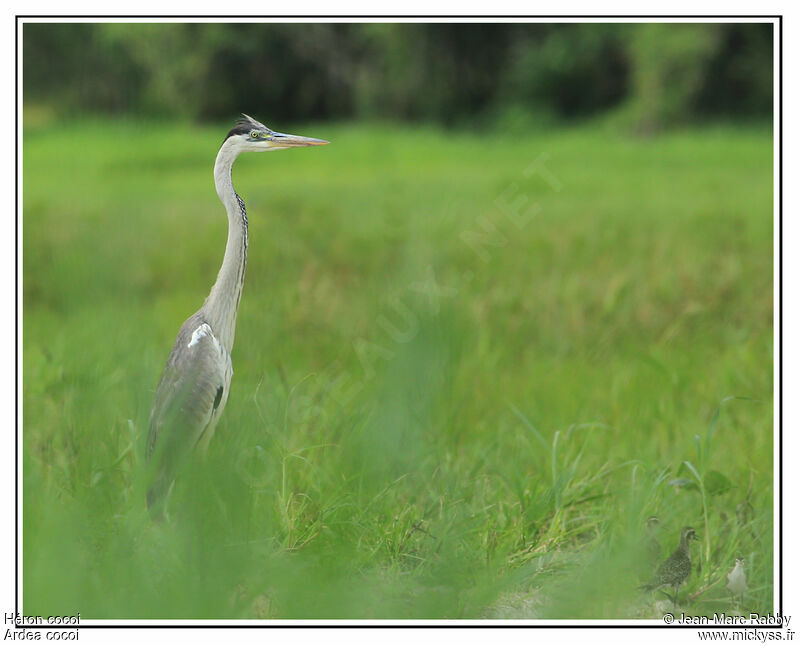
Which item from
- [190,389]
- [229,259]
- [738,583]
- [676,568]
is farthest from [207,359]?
[738,583]

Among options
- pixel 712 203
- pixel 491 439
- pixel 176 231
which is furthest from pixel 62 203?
pixel 712 203

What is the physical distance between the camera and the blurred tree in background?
17.7ft

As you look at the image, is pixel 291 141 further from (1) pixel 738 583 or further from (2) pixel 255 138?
(1) pixel 738 583

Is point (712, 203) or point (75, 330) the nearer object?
point (75, 330)

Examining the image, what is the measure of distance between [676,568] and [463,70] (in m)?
6.70

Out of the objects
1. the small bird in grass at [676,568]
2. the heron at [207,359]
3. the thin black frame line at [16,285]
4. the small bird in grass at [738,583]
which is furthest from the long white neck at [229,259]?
the small bird in grass at [738,583]

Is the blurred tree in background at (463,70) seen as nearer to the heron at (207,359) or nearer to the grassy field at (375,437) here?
the grassy field at (375,437)

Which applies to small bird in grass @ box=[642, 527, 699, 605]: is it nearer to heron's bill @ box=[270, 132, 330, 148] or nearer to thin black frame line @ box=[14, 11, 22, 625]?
heron's bill @ box=[270, 132, 330, 148]

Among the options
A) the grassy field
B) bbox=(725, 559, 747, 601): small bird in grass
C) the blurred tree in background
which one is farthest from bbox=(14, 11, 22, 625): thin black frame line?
bbox=(725, 559, 747, 601): small bird in grass

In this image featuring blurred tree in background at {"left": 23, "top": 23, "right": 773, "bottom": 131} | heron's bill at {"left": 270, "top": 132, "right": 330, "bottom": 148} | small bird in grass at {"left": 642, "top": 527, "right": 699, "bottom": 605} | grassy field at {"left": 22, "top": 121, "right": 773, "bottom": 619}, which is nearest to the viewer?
grassy field at {"left": 22, "top": 121, "right": 773, "bottom": 619}

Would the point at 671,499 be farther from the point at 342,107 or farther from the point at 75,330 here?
the point at 342,107

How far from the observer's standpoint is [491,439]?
210cm

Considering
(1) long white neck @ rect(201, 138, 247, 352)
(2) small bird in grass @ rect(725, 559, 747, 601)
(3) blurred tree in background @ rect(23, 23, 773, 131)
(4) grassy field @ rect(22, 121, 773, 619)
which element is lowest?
(2) small bird in grass @ rect(725, 559, 747, 601)

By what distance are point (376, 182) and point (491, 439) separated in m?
3.41
